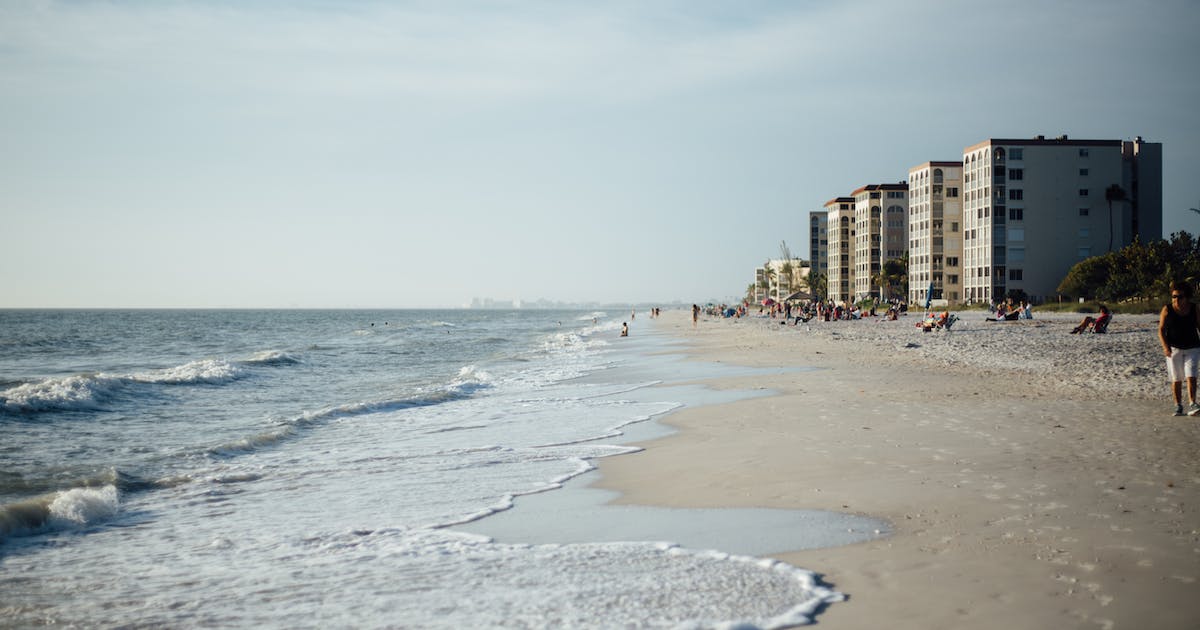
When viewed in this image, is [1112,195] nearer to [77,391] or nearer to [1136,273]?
[1136,273]

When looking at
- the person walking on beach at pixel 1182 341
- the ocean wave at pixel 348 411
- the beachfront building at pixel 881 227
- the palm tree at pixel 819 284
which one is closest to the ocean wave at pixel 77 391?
the ocean wave at pixel 348 411

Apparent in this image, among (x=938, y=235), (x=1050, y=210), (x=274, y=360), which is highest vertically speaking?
(x=1050, y=210)

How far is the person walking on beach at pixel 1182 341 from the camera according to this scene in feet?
37.5

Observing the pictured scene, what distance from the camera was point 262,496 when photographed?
9078 mm

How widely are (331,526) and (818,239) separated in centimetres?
18396

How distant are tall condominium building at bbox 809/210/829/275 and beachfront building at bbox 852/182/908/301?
50235 millimetres

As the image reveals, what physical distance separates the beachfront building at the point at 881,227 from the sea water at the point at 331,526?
11829 cm

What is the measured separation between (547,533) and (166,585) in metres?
3.03

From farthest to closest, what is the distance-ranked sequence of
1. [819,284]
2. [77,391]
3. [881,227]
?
[819,284], [881,227], [77,391]

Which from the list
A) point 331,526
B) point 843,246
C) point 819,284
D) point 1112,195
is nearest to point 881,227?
point 843,246

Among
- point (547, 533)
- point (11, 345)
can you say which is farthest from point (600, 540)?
point (11, 345)

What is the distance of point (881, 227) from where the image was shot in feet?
417

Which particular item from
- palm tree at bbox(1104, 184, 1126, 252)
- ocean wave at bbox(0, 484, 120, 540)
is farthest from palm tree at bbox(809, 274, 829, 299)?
ocean wave at bbox(0, 484, 120, 540)

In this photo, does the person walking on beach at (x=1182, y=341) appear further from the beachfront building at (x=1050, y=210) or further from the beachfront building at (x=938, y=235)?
the beachfront building at (x=938, y=235)
